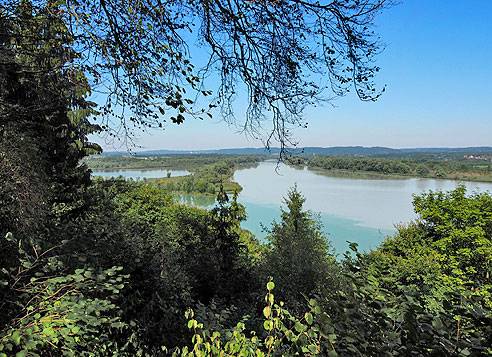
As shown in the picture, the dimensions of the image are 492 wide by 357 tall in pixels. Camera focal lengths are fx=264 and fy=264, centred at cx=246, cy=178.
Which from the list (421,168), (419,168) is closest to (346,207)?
(421,168)

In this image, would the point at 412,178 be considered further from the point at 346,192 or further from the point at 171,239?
the point at 171,239

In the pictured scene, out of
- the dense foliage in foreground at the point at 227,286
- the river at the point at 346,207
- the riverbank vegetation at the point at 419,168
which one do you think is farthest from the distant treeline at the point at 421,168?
the dense foliage in foreground at the point at 227,286

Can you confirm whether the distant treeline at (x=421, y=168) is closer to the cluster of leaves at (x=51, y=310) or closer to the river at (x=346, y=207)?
the river at (x=346, y=207)

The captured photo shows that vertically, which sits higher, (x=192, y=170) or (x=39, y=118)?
(x=39, y=118)

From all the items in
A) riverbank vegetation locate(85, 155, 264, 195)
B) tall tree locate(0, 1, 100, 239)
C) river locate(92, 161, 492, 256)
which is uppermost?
tall tree locate(0, 1, 100, 239)

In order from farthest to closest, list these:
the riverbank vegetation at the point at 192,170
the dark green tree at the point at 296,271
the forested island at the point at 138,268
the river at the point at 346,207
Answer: the riverbank vegetation at the point at 192,170 → the river at the point at 346,207 → the dark green tree at the point at 296,271 → the forested island at the point at 138,268

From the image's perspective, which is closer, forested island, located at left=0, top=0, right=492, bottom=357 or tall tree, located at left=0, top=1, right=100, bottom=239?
forested island, located at left=0, top=0, right=492, bottom=357

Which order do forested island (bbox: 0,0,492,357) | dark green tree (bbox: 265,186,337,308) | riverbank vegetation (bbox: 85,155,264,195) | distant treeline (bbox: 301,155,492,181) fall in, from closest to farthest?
forested island (bbox: 0,0,492,357)
dark green tree (bbox: 265,186,337,308)
riverbank vegetation (bbox: 85,155,264,195)
distant treeline (bbox: 301,155,492,181)

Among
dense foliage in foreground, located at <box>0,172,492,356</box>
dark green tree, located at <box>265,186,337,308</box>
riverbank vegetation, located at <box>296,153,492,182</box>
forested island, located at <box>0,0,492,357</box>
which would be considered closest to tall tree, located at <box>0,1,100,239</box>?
forested island, located at <box>0,0,492,357</box>

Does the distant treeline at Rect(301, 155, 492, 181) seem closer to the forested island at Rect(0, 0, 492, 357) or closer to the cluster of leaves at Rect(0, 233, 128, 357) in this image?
the forested island at Rect(0, 0, 492, 357)

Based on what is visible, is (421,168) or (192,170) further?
(192,170)

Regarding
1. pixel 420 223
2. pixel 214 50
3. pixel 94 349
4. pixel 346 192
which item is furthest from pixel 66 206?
pixel 346 192

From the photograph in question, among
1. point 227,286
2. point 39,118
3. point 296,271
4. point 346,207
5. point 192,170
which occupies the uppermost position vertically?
point 39,118

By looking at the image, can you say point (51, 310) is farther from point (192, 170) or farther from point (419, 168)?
point (192, 170)
